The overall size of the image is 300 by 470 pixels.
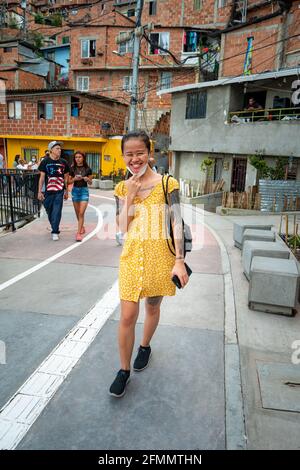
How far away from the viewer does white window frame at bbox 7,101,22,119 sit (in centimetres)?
2711

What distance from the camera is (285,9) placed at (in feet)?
66.6

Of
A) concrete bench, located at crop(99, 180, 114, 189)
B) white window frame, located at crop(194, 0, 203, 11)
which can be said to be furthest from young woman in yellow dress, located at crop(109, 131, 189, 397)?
white window frame, located at crop(194, 0, 203, 11)

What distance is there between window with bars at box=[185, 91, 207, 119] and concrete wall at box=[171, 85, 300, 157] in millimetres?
289

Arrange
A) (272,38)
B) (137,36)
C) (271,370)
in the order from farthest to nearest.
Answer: (272,38) < (137,36) < (271,370)

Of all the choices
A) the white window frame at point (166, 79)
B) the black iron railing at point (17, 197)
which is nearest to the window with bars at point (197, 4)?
the white window frame at point (166, 79)

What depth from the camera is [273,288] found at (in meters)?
4.10

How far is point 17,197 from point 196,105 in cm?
1472

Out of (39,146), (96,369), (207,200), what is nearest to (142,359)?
(96,369)

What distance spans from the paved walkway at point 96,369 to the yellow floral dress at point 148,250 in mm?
777

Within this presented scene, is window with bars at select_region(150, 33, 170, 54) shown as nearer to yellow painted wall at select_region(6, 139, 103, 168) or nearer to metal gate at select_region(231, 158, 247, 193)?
yellow painted wall at select_region(6, 139, 103, 168)

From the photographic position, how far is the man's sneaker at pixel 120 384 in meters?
2.62

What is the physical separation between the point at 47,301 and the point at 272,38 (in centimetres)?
2327
